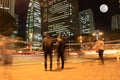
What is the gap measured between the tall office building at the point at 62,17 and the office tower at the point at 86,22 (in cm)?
924

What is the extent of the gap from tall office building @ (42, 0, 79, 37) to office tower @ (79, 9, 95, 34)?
30.3 ft

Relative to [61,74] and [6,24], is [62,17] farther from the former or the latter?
[61,74]

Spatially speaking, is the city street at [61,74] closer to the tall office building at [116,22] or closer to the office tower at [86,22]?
the tall office building at [116,22]

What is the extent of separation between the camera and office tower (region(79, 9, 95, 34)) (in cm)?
14659

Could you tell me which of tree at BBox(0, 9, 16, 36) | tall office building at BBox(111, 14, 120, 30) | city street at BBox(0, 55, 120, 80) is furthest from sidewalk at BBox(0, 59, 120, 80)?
tall office building at BBox(111, 14, 120, 30)

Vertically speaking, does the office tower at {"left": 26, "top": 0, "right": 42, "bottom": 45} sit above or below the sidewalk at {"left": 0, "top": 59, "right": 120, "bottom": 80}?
above

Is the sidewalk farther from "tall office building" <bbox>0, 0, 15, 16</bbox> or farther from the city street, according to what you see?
"tall office building" <bbox>0, 0, 15, 16</bbox>

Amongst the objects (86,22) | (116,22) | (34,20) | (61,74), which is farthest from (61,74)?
(34,20)

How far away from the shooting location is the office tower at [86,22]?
147m

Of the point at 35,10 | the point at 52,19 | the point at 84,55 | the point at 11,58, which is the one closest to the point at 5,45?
the point at 11,58

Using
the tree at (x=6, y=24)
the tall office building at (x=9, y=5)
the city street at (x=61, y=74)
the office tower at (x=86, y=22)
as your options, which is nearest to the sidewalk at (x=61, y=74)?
the city street at (x=61, y=74)

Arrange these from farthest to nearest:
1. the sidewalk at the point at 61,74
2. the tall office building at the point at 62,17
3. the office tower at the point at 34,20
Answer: the office tower at the point at 34,20, the tall office building at the point at 62,17, the sidewalk at the point at 61,74

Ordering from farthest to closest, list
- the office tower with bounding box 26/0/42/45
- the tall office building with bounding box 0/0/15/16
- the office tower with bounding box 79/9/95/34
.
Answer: the office tower with bounding box 26/0/42/45 → the office tower with bounding box 79/9/95/34 → the tall office building with bounding box 0/0/15/16

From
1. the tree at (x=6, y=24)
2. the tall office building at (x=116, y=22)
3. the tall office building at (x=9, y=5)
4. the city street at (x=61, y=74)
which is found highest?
the tall office building at (x=9, y=5)
